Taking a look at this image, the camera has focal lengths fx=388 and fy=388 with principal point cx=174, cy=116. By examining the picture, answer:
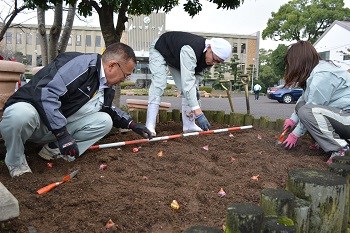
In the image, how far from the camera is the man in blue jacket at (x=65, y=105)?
2.53 metres

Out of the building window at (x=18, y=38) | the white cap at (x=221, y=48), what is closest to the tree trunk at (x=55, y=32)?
the white cap at (x=221, y=48)

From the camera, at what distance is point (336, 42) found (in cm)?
3173

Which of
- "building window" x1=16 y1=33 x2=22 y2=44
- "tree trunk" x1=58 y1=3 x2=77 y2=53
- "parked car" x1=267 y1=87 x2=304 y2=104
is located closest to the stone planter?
"tree trunk" x1=58 y1=3 x2=77 y2=53

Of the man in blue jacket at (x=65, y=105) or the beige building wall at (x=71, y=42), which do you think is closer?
the man in blue jacket at (x=65, y=105)

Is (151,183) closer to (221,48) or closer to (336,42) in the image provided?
(221,48)

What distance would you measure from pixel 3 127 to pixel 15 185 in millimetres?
417

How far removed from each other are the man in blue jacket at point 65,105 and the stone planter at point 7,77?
1.49 feet

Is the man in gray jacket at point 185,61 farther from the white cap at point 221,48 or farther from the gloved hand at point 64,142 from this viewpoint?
the gloved hand at point 64,142

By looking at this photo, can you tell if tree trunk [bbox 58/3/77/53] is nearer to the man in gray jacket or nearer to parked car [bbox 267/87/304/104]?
the man in gray jacket

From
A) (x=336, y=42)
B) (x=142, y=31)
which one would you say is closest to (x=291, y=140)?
(x=336, y=42)

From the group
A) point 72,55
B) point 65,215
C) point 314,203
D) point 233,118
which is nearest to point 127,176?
point 65,215

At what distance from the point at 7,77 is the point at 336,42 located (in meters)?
32.6

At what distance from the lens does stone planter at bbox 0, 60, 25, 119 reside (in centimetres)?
304

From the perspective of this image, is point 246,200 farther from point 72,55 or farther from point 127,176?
point 72,55
